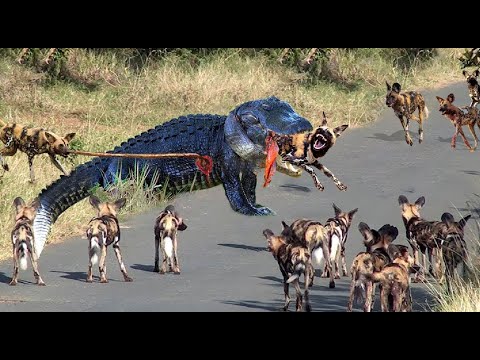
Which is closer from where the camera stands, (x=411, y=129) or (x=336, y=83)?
(x=411, y=129)

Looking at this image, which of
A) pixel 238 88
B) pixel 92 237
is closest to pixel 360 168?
pixel 238 88

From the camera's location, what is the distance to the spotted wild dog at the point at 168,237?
19.5 metres

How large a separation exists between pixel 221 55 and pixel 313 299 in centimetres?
1604

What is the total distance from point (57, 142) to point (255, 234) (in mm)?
3429

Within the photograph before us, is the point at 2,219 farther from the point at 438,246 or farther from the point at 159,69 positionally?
the point at 159,69

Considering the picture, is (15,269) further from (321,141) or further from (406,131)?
(406,131)

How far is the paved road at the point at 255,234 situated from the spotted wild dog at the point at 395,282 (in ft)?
4.41

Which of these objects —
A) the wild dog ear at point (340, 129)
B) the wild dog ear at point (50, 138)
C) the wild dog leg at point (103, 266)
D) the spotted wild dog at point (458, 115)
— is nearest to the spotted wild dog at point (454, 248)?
the wild dog ear at point (340, 129)

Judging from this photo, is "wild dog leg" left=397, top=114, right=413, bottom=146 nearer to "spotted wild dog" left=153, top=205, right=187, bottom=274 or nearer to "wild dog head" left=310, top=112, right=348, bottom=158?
"wild dog head" left=310, top=112, right=348, bottom=158

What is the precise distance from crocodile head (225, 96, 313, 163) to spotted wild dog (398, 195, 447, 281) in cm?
445

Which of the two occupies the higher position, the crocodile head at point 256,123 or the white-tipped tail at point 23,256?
the crocodile head at point 256,123

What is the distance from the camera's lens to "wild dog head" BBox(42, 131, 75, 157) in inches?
914

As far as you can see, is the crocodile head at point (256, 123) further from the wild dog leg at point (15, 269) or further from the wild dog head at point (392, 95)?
the wild dog leg at point (15, 269)

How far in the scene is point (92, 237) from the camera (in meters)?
18.8
